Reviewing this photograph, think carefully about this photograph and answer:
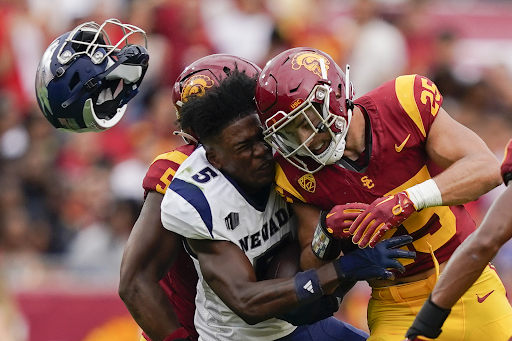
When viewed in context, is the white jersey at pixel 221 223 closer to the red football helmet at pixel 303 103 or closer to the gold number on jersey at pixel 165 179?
the gold number on jersey at pixel 165 179

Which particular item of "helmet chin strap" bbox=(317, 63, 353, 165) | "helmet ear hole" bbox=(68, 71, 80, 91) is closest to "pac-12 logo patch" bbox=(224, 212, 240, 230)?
"helmet chin strap" bbox=(317, 63, 353, 165)

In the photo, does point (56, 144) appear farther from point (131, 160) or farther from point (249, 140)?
point (249, 140)

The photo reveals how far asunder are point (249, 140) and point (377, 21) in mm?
4787

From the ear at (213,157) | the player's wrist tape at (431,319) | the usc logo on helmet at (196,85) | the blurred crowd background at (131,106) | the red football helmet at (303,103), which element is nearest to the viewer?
the player's wrist tape at (431,319)

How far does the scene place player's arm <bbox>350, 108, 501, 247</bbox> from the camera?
3.30 meters

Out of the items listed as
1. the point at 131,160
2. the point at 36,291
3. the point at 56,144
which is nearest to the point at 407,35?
the point at 131,160

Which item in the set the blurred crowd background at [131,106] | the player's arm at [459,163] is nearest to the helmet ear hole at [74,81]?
the player's arm at [459,163]

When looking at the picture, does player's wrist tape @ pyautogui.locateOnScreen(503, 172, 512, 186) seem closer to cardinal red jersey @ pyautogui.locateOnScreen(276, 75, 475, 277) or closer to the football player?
the football player

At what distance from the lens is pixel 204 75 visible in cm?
409

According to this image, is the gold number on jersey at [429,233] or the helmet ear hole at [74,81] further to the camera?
the helmet ear hole at [74,81]

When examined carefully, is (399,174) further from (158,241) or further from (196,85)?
(158,241)

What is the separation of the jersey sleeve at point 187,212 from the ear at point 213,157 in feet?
0.62

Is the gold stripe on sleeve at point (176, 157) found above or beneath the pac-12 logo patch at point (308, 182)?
above

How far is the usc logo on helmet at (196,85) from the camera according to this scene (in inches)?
158
